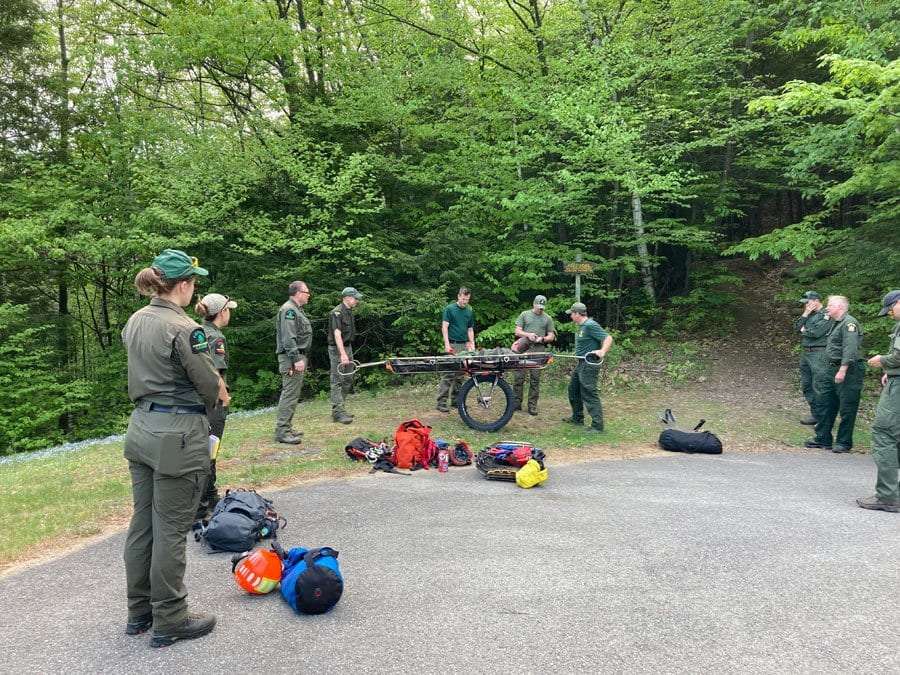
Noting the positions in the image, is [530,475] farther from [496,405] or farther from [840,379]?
[840,379]

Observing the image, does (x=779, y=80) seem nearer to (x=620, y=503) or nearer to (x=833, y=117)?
(x=833, y=117)

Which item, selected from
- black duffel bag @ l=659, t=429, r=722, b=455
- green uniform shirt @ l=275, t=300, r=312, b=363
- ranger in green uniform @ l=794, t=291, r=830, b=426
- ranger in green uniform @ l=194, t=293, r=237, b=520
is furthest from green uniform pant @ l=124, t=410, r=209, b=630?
ranger in green uniform @ l=794, t=291, r=830, b=426

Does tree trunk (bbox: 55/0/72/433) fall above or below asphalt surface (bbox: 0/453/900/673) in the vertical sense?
above

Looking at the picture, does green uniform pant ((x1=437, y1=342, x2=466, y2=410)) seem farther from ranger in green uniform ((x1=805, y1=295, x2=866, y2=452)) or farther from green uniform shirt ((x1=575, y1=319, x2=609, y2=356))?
ranger in green uniform ((x1=805, y1=295, x2=866, y2=452))

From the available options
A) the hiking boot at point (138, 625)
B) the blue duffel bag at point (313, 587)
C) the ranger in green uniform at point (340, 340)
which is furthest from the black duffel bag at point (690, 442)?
the hiking boot at point (138, 625)

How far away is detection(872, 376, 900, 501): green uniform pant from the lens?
524 cm

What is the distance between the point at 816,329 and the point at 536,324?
455cm

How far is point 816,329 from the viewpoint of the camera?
8.90 m

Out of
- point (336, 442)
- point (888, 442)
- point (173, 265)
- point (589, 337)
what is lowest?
point (336, 442)

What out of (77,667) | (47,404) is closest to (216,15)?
(47,404)

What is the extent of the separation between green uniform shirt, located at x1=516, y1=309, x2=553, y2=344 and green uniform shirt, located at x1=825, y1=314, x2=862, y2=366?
4.12 metres

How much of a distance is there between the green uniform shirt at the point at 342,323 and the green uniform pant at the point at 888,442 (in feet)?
22.5

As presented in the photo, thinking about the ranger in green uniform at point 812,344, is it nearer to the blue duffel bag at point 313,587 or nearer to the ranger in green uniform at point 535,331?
the ranger in green uniform at point 535,331

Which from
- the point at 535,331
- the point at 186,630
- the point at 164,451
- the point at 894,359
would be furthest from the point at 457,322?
the point at 186,630
